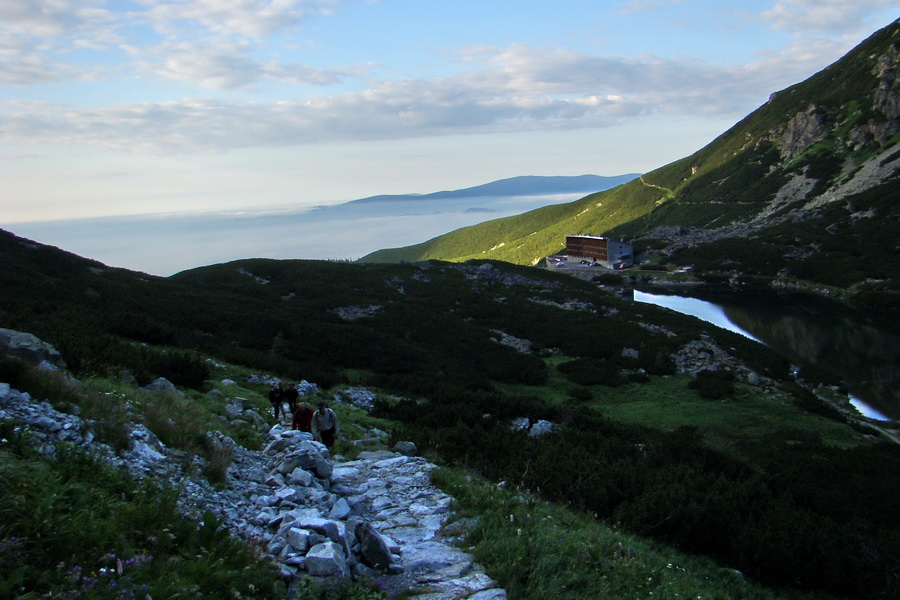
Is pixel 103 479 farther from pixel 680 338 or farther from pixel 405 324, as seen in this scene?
pixel 680 338

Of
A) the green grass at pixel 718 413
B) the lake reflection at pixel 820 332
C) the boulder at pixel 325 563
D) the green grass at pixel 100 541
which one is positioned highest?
the green grass at pixel 100 541

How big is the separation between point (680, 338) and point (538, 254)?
128 m

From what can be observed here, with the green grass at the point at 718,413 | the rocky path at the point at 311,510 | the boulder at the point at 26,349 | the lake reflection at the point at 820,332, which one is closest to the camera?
the rocky path at the point at 311,510

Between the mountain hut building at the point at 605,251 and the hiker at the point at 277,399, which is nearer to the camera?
the hiker at the point at 277,399

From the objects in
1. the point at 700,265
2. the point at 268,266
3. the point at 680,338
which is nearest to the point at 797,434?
the point at 680,338

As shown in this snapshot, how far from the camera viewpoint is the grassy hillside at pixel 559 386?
11039mm

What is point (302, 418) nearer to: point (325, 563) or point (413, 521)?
point (413, 521)

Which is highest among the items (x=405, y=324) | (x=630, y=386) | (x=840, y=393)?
(x=405, y=324)

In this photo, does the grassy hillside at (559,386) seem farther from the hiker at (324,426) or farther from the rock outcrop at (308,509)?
the hiker at (324,426)

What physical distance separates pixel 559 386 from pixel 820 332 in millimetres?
36524

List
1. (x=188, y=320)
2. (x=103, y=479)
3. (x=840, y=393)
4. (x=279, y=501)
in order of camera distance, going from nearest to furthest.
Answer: (x=103, y=479) < (x=279, y=501) < (x=188, y=320) < (x=840, y=393)

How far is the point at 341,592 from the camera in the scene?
19.9ft

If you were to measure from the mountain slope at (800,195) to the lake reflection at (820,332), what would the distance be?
10.2m

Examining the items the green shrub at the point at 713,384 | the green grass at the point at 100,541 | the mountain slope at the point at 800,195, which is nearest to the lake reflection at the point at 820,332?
the green shrub at the point at 713,384
